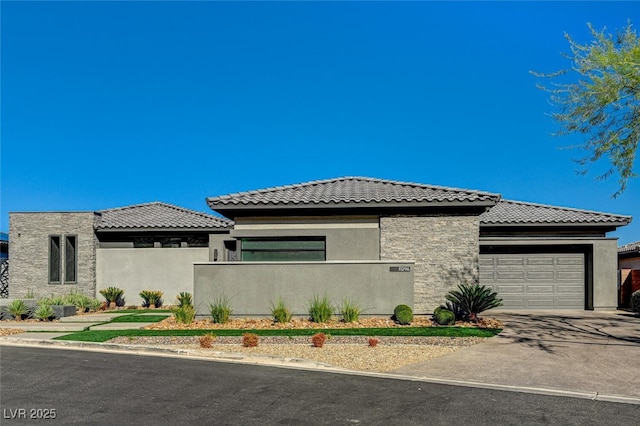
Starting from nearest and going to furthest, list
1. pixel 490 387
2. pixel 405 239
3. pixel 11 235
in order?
pixel 490 387
pixel 405 239
pixel 11 235

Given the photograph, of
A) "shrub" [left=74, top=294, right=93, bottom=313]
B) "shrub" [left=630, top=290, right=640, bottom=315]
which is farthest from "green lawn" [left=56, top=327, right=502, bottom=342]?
"shrub" [left=74, top=294, right=93, bottom=313]

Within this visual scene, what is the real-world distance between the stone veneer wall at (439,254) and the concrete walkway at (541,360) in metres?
2.28

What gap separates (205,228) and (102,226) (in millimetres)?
4993

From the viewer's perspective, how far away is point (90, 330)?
17391mm

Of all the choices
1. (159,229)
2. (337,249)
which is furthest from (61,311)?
(337,249)

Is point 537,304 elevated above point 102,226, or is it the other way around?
point 102,226

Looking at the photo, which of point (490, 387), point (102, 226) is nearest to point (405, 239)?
point (490, 387)

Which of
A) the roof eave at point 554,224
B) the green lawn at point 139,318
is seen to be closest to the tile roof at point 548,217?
the roof eave at point 554,224

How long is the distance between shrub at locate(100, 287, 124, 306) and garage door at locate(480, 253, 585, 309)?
16.5 m

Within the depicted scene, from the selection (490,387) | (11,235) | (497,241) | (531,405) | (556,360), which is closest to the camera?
(531,405)

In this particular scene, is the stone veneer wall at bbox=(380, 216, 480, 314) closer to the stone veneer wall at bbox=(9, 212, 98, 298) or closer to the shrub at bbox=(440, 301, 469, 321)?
the shrub at bbox=(440, 301, 469, 321)

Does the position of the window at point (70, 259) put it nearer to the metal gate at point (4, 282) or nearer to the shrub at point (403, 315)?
the metal gate at point (4, 282)

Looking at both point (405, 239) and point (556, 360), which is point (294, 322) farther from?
point (556, 360)

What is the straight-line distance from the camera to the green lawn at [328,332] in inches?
593
